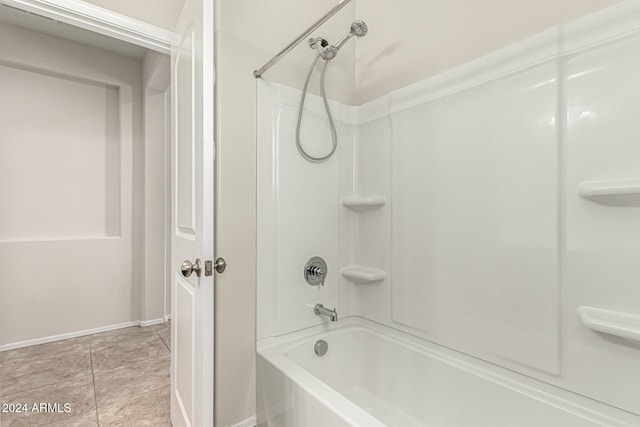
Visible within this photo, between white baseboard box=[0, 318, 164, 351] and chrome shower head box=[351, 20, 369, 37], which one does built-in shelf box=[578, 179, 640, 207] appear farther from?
white baseboard box=[0, 318, 164, 351]

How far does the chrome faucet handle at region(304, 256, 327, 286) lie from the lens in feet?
5.48

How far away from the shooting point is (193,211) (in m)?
1.22

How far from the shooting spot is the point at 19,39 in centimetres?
254

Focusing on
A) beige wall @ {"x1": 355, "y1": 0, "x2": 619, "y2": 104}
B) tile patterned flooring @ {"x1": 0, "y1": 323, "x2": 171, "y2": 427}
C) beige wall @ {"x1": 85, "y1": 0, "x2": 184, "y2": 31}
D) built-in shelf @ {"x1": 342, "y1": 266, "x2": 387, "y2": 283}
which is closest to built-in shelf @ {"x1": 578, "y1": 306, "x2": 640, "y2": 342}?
built-in shelf @ {"x1": 342, "y1": 266, "x2": 387, "y2": 283}

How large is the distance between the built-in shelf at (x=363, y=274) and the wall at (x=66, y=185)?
2.39m

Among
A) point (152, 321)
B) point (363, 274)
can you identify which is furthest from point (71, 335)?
point (363, 274)

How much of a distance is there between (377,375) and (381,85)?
159 centimetres

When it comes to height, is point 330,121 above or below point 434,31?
below

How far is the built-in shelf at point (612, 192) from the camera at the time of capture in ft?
2.96

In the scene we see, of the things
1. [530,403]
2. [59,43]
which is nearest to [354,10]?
[530,403]

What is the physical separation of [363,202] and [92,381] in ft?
7.13

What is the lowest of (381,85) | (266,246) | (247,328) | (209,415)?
(209,415)

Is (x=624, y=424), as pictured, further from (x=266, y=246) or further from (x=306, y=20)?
(x=306, y=20)

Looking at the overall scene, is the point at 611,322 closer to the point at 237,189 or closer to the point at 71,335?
the point at 237,189
